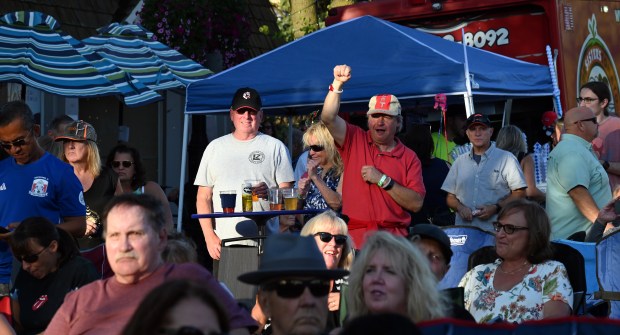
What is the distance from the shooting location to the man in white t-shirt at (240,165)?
9914mm

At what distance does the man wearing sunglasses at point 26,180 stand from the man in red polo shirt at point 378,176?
6.15 feet

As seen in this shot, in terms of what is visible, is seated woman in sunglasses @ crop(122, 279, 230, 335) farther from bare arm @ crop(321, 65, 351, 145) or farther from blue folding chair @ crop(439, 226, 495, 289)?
blue folding chair @ crop(439, 226, 495, 289)

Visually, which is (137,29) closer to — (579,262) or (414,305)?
(579,262)

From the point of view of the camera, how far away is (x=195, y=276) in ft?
18.4

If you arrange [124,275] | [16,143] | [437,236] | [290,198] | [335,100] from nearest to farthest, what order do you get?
1. [124,275]
2. [437,236]
3. [16,143]
4. [335,100]
5. [290,198]

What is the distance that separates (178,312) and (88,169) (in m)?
6.47

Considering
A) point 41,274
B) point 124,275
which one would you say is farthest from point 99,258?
point 124,275

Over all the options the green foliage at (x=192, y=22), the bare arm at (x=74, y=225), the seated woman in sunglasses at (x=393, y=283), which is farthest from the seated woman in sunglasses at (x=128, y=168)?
the green foliage at (x=192, y=22)

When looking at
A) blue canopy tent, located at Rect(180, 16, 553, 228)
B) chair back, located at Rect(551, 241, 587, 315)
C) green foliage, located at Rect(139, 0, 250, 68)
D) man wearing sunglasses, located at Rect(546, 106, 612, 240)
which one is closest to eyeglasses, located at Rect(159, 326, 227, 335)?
chair back, located at Rect(551, 241, 587, 315)

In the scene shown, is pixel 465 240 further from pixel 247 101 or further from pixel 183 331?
pixel 183 331

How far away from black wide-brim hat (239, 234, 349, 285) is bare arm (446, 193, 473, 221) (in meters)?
5.17

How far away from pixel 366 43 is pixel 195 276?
7.36 metres

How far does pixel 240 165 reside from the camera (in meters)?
9.92

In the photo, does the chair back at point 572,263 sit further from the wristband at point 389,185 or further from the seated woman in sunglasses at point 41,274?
the seated woman in sunglasses at point 41,274
